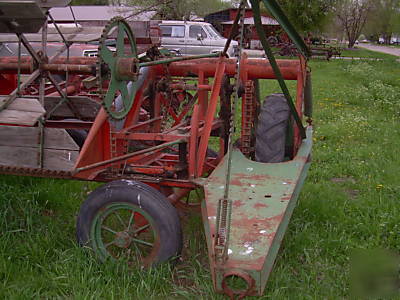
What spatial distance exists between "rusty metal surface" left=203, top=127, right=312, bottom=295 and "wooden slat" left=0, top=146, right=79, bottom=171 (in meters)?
1.04

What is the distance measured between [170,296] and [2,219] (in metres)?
1.81

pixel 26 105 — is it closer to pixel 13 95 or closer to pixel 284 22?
pixel 13 95

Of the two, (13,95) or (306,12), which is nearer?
(13,95)

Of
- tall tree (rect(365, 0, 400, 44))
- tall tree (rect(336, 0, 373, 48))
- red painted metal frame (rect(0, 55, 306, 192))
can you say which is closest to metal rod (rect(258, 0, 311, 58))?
red painted metal frame (rect(0, 55, 306, 192))

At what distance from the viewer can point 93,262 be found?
385cm

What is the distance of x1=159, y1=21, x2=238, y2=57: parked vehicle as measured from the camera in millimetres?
20344

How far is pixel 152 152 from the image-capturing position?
4434 mm

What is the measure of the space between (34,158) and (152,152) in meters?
0.93

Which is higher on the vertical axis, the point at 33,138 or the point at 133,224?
the point at 33,138

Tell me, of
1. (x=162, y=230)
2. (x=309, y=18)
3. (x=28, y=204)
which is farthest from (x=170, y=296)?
(x=309, y=18)

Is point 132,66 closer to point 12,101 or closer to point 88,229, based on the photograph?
point 12,101

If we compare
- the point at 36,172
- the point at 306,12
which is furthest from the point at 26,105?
the point at 306,12

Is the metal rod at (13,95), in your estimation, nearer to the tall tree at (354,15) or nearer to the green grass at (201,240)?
the green grass at (201,240)

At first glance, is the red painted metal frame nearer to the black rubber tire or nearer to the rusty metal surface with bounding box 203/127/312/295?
the black rubber tire
